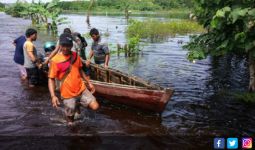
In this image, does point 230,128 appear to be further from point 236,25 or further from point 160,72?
point 160,72

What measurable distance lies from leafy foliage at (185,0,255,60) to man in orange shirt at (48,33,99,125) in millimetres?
3361

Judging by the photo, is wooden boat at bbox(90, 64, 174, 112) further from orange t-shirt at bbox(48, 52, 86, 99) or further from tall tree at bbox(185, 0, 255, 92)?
orange t-shirt at bbox(48, 52, 86, 99)

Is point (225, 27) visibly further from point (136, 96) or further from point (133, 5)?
point (133, 5)

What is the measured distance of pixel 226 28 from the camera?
9.09 meters

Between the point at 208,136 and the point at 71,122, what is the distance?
128 inches

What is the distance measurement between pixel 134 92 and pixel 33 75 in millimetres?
4448

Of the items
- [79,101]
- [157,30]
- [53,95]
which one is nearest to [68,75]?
[53,95]

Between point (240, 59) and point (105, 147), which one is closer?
point (105, 147)

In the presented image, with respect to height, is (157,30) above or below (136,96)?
above

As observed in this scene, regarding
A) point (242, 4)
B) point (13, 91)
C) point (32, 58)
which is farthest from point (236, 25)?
point (13, 91)

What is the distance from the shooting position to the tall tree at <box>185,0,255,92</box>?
7734 mm

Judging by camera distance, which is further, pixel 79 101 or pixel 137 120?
pixel 137 120

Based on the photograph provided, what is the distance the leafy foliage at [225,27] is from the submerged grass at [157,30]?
15.6 metres

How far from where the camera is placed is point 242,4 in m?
8.19
